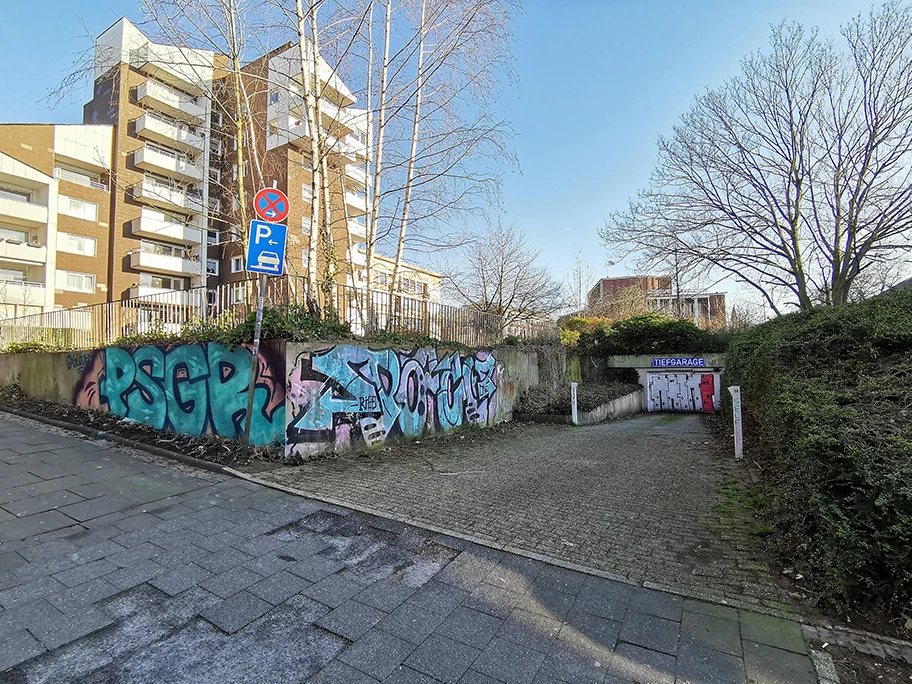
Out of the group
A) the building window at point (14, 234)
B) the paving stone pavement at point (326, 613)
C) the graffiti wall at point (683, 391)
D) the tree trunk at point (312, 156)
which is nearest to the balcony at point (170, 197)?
the tree trunk at point (312, 156)

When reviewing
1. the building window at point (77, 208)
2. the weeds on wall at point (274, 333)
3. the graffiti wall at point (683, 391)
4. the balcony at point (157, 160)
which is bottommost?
the graffiti wall at point (683, 391)

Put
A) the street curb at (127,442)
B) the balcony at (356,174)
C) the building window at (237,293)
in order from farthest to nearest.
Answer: the balcony at (356,174), the building window at (237,293), the street curb at (127,442)

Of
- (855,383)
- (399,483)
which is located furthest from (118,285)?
(855,383)

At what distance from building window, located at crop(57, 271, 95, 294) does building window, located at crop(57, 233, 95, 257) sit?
122 cm

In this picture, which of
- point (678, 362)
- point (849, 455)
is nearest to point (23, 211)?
point (849, 455)

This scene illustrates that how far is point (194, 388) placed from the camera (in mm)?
6605

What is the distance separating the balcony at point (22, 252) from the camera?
20969 mm

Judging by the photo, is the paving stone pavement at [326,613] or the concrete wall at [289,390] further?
the concrete wall at [289,390]

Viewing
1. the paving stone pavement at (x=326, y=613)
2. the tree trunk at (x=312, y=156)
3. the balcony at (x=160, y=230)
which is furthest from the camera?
the balcony at (x=160, y=230)

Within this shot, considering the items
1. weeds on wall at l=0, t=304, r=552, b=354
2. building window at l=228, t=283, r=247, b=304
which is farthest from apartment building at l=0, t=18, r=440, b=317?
building window at l=228, t=283, r=247, b=304

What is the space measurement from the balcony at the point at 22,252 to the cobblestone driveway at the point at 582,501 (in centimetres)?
2593

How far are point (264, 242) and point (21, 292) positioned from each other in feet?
80.5

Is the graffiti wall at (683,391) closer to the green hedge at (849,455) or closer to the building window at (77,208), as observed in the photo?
the green hedge at (849,455)

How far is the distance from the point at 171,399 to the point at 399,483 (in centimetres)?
445
